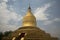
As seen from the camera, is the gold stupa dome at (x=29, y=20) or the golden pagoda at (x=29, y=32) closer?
the golden pagoda at (x=29, y=32)

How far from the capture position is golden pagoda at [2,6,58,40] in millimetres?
20198

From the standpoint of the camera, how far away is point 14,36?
2206cm

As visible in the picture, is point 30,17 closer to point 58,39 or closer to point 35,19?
point 35,19

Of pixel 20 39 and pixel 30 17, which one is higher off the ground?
pixel 30 17

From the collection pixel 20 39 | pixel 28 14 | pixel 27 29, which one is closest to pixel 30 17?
pixel 28 14

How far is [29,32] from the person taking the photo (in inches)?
829

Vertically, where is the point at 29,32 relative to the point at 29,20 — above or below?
below

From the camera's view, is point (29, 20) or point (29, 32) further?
point (29, 20)

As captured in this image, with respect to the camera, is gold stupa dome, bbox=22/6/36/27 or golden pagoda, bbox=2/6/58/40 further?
gold stupa dome, bbox=22/6/36/27

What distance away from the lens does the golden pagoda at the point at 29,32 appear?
66.3 feet

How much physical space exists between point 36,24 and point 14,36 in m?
4.13

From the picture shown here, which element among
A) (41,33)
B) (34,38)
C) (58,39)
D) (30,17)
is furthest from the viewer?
(30,17)

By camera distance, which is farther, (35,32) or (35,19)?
(35,19)

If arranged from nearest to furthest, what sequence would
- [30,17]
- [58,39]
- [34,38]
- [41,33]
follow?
[34,38] → [41,33] → [58,39] → [30,17]
